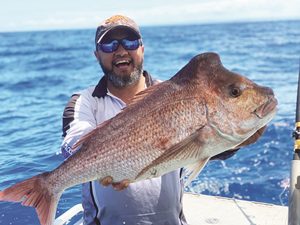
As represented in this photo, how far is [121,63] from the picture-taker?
11.4ft

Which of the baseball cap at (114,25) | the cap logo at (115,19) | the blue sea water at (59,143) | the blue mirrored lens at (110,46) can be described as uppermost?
the cap logo at (115,19)

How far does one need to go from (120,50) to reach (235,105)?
1.26 metres

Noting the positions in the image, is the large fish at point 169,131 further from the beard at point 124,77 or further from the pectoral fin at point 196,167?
the beard at point 124,77

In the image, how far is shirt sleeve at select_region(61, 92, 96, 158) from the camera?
305 cm

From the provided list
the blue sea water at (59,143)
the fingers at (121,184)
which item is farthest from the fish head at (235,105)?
the blue sea water at (59,143)

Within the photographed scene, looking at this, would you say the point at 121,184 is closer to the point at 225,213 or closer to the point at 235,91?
the point at 235,91

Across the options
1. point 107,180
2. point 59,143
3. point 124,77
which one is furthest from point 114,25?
point 59,143

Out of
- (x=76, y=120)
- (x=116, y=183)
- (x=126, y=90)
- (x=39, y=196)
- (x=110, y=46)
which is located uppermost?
(x=110, y=46)

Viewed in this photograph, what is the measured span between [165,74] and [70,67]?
24.4 ft

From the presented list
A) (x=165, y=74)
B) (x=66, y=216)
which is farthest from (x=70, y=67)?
(x=66, y=216)

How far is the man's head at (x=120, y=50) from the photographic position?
11.3 ft

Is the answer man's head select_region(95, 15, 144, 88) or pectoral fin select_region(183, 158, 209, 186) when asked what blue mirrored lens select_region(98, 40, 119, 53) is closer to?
man's head select_region(95, 15, 144, 88)

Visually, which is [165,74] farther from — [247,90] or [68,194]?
[247,90]

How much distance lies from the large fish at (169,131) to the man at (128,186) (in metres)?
0.64
